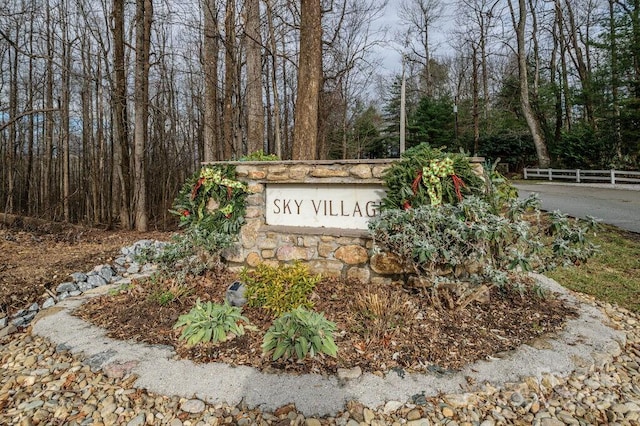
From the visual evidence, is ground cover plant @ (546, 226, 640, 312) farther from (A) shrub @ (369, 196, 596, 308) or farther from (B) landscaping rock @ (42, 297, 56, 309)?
(B) landscaping rock @ (42, 297, 56, 309)

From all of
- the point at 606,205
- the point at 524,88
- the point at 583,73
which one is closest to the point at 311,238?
the point at 606,205

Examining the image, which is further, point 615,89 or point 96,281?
point 615,89

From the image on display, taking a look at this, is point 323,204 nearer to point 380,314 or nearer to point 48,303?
point 380,314

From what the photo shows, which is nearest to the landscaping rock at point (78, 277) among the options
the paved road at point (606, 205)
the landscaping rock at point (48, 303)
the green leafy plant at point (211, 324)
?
the landscaping rock at point (48, 303)

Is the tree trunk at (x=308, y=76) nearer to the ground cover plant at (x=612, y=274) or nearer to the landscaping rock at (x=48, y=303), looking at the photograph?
the landscaping rock at (x=48, y=303)

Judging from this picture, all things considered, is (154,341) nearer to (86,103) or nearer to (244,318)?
(244,318)

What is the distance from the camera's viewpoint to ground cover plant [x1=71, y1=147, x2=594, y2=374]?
2.30m

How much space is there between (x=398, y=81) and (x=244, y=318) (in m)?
24.7

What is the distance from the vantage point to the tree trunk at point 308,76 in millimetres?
4902

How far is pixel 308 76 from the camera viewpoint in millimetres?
4934

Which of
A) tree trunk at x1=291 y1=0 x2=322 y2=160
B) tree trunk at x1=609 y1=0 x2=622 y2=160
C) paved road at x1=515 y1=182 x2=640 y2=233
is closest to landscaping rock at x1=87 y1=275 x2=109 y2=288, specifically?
tree trunk at x1=291 y1=0 x2=322 y2=160

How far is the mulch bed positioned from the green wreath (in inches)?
Result: 27.5

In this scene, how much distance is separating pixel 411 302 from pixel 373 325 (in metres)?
0.52

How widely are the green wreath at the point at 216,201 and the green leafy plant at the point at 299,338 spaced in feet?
5.40
